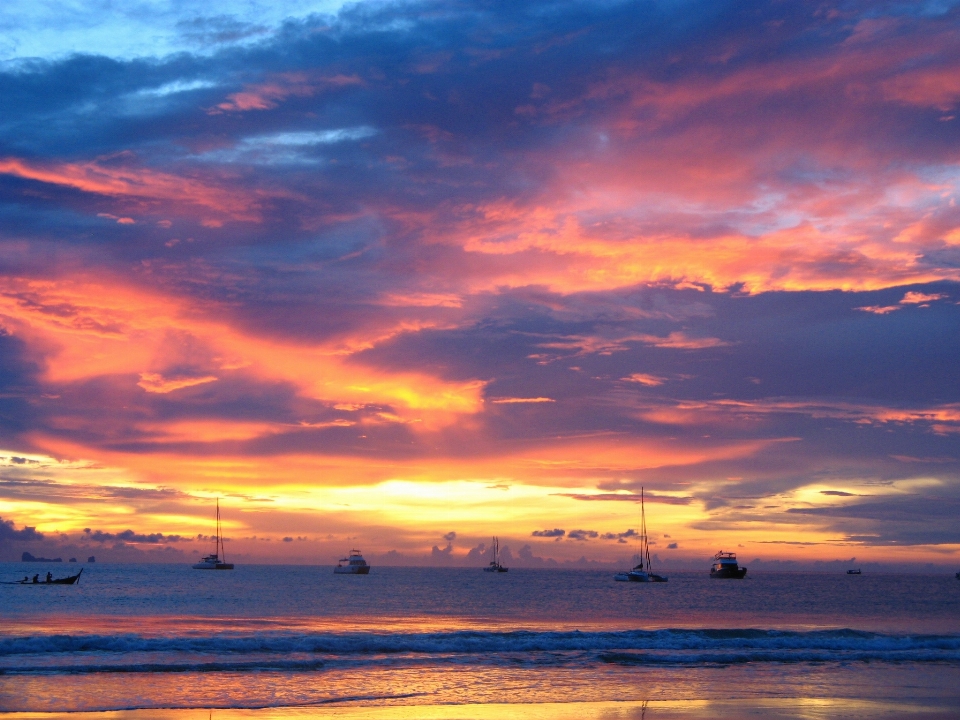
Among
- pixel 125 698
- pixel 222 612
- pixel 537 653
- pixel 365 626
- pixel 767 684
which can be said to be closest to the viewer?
pixel 125 698

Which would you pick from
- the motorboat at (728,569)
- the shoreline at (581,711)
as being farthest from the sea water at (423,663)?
the motorboat at (728,569)

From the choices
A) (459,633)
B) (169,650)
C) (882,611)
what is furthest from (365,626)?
(882,611)

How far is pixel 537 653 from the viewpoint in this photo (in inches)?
1549

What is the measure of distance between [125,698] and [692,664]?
909 inches

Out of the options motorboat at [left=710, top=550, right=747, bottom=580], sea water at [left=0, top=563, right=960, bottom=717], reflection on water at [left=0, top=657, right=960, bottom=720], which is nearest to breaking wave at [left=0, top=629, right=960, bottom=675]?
sea water at [left=0, top=563, right=960, bottom=717]

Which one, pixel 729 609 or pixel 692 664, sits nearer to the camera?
pixel 692 664

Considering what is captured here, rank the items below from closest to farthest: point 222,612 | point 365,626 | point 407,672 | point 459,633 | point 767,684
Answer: point 767,684, point 407,672, point 459,633, point 365,626, point 222,612

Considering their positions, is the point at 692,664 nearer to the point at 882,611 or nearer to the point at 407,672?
the point at 407,672

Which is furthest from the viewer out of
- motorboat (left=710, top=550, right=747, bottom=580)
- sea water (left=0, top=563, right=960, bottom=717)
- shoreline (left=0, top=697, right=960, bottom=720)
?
motorboat (left=710, top=550, right=747, bottom=580)

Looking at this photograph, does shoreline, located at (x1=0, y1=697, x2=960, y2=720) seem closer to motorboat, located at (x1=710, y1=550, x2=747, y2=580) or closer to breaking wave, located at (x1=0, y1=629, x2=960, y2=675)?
breaking wave, located at (x1=0, y1=629, x2=960, y2=675)

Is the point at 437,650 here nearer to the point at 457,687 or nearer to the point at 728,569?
the point at 457,687

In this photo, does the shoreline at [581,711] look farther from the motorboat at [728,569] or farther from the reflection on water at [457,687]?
the motorboat at [728,569]

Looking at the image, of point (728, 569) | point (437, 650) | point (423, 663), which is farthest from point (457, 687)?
point (728, 569)

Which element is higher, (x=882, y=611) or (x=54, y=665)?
(x=54, y=665)
